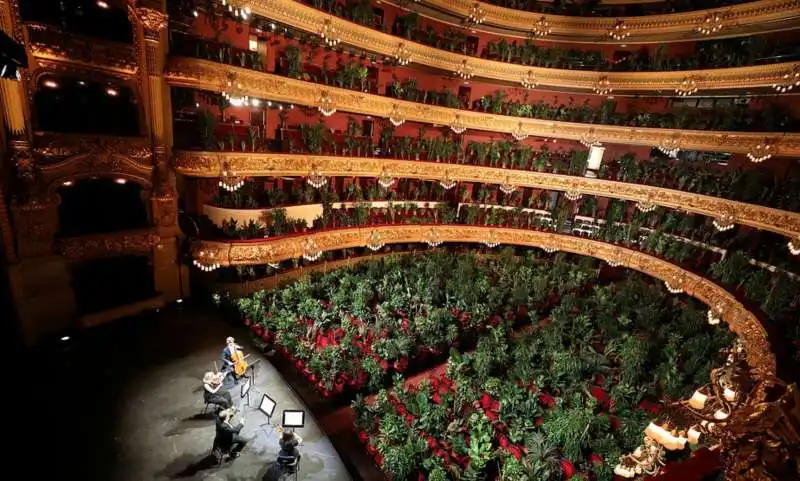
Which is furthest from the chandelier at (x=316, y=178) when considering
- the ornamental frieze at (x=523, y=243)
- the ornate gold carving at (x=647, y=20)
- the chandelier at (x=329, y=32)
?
the ornate gold carving at (x=647, y=20)

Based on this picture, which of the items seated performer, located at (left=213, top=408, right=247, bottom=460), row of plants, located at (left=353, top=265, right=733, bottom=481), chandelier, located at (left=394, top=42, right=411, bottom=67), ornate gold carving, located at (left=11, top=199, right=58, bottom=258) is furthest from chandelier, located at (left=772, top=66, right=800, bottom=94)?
ornate gold carving, located at (left=11, top=199, right=58, bottom=258)

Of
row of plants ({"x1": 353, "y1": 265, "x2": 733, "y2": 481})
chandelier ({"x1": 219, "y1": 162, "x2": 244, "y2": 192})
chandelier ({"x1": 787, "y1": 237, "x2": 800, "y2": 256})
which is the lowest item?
row of plants ({"x1": 353, "y1": 265, "x2": 733, "y2": 481})

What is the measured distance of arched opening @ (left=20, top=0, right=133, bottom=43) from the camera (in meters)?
11.4

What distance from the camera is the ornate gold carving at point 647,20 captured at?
55.9 feet

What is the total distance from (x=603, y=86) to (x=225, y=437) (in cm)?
2670

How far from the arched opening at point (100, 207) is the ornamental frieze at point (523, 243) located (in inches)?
106

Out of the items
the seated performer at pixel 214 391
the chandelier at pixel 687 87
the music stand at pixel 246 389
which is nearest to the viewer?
the seated performer at pixel 214 391

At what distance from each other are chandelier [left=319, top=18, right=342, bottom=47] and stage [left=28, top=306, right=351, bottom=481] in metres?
14.1

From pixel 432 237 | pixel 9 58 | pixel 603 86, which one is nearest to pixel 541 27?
pixel 603 86

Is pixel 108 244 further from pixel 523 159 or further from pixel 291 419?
pixel 523 159

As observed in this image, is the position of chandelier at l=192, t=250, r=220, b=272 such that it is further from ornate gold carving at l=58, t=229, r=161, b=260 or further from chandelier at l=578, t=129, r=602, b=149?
chandelier at l=578, t=129, r=602, b=149

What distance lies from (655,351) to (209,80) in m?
21.8

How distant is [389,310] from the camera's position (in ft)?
58.5

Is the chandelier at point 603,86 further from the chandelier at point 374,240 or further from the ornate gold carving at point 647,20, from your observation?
the chandelier at point 374,240
